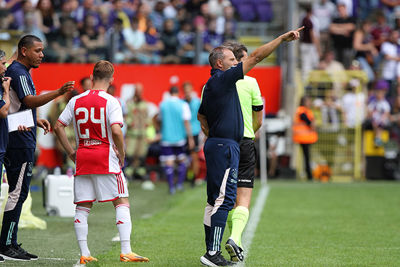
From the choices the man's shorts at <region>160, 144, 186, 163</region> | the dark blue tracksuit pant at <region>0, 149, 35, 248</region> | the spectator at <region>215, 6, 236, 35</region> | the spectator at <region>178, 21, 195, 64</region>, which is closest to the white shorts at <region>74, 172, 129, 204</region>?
the dark blue tracksuit pant at <region>0, 149, 35, 248</region>

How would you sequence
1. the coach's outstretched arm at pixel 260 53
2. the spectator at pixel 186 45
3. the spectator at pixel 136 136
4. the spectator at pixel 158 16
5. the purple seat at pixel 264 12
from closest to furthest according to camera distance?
the coach's outstretched arm at pixel 260 53
the spectator at pixel 136 136
the spectator at pixel 186 45
the spectator at pixel 158 16
the purple seat at pixel 264 12

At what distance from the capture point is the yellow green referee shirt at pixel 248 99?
8102mm

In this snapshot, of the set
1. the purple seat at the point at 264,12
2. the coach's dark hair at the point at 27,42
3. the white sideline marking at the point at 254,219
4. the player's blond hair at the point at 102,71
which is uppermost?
the purple seat at the point at 264,12

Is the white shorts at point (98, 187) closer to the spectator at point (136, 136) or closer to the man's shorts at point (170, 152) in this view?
the man's shorts at point (170, 152)

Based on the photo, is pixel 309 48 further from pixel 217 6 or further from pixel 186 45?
pixel 186 45

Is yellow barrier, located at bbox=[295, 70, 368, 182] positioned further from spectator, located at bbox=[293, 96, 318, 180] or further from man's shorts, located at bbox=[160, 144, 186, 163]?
man's shorts, located at bbox=[160, 144, 186, 163]

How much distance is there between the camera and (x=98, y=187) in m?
7.53

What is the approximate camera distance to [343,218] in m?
12.5

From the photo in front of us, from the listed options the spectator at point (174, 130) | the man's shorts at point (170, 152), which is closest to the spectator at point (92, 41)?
the spectator at point (174, 130)

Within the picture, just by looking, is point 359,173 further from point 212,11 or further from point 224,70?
point 224,70

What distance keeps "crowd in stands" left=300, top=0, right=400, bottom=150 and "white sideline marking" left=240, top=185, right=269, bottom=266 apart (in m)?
5.07

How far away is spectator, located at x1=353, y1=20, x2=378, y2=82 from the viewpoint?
925 inches

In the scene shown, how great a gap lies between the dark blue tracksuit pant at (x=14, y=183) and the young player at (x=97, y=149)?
2.04ft

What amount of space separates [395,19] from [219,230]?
61.3 feet
